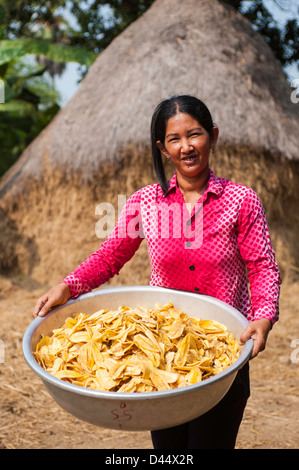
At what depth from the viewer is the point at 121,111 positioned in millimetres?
5281

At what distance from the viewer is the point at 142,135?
5.18 m

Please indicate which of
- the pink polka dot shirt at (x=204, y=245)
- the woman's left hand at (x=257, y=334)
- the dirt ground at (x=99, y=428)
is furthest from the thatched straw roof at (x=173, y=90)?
the woman's left hand at (x=257, y=334)

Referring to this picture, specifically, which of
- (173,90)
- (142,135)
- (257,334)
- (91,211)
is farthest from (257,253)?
(91,211)

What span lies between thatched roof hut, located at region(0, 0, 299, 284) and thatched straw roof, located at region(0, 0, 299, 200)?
0.5 inches

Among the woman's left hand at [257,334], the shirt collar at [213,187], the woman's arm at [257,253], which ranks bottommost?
the woman's left hand at [257,334]

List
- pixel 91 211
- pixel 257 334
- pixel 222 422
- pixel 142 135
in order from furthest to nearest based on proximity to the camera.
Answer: pixel 91 211
pixel 142 135
pixel 222 422
pixel 257 334

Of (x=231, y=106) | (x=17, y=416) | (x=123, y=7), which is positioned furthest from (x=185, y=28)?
(x=17, y=416)

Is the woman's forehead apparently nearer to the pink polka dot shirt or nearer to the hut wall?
the pink polka dot shirt

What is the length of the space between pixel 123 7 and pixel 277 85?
14.2 feet

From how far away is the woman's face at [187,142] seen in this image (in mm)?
1682

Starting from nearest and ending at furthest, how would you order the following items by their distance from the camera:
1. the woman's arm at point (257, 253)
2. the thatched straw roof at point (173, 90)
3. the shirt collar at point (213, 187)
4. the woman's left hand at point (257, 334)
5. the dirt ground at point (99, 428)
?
the woman's left hand at point (257, 334), the woman's arm at point (257, 253), the shirt collar at point (213, 187), the dirt ground at point (99, 428), the thatched straw roof at point (173, 90)

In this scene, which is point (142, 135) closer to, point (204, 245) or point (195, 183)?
point (195, 183)

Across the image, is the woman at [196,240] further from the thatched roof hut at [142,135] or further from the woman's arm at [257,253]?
the thatched roof hut at [142,135]

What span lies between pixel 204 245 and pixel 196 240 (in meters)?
0.03
